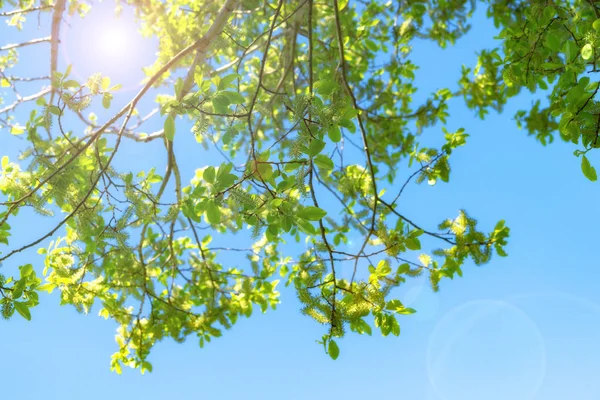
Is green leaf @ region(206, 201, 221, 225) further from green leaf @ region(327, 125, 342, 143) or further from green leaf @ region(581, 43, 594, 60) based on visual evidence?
green leaf @ region(581, 43, 594, 60)

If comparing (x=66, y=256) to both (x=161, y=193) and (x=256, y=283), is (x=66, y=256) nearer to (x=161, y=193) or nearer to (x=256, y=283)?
(x=161, y=193)

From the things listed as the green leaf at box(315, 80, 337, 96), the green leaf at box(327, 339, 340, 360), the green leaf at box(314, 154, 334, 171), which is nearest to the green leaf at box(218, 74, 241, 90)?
the green leaf at box(315, 80, 337, 96)

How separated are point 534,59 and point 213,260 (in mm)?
3653

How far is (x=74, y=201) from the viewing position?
2684 millimetres

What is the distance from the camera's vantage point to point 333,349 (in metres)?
2.34

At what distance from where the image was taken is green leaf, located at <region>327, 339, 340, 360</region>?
2.34m

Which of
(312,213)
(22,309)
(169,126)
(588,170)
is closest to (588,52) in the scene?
(588,170)

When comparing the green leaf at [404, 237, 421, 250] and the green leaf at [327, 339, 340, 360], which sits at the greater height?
the green leaf at [404, 237, 421, 250]

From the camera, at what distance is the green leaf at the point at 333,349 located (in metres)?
2.34

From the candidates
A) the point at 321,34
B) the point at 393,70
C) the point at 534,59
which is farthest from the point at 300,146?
the point at 321,34

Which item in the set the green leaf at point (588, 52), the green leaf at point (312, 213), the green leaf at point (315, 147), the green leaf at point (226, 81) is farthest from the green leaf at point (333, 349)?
the green leaf at point (588, 52)

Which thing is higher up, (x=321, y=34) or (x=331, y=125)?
(x=321, y=34)

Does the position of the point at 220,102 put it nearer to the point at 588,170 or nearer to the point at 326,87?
the point at 326,87

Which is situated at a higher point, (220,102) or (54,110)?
(54,110)
